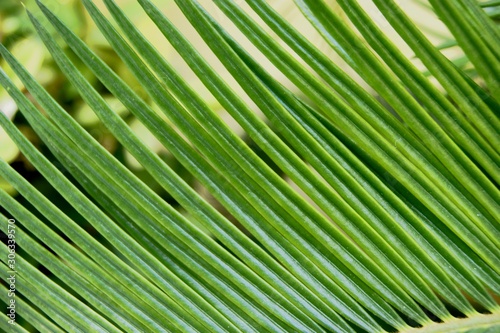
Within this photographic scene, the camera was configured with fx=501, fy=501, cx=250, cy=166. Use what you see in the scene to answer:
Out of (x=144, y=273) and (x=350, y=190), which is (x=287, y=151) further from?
(x=144, y=273)

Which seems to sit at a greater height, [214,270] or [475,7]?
[475,7]

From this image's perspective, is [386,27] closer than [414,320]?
No

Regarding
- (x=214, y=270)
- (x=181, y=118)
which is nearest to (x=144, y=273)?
(x=214, y=270)

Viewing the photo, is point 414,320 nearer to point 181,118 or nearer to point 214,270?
point 214,270

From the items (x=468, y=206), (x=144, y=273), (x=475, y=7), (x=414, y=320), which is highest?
(x=475, y=7)

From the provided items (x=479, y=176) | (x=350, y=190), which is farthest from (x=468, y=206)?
(x=350, y=190)

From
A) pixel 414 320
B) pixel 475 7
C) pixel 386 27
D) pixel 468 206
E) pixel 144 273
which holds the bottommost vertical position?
pixel 144 273
